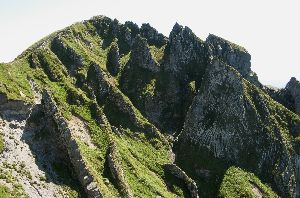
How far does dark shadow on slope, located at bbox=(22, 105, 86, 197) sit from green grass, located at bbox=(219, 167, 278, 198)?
142 ft

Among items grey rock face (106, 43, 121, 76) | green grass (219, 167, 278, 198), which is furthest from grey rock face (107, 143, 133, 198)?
grey rock face (106, 43, 121, 76)

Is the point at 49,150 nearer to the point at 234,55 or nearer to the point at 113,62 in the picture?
the point at 113,62

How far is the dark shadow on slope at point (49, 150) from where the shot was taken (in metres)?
79.4

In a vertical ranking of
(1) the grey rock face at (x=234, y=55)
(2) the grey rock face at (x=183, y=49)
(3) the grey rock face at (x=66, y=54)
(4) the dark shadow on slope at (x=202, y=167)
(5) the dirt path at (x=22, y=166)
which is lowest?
(5) the dirt path at (x=22, y=166)

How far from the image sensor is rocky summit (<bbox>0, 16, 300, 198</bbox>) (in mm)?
83000

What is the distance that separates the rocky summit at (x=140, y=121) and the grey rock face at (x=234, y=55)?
0.48 meters

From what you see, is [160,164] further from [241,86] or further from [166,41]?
[166,41]

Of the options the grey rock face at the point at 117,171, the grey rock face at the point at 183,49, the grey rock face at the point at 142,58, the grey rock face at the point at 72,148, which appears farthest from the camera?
the grey rock face at the point at 183,49

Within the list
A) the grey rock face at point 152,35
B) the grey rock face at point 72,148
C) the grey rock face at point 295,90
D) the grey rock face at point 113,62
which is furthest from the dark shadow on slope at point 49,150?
the grey rock face at point 295,90

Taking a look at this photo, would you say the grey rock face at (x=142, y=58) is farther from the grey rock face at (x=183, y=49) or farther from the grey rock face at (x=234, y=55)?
the grey rock face at (x=234, y=55)

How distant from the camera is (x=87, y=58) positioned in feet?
442

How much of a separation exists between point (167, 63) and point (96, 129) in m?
54.5

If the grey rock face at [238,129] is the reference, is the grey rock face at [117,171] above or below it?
below

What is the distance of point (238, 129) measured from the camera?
127375mm
